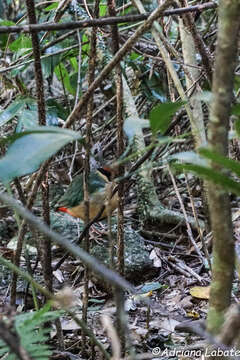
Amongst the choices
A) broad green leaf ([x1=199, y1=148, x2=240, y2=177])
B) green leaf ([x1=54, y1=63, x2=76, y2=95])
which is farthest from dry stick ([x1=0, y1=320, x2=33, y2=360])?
green leaf ([x1=54, y1=63, x2=76, y2=95])

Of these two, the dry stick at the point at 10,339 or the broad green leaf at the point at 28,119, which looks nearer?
the dry stick at the point at 10,339

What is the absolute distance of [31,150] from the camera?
709mm

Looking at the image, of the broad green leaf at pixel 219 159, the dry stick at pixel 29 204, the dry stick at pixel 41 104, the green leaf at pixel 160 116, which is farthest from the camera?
the dry stick at pixel 41 104

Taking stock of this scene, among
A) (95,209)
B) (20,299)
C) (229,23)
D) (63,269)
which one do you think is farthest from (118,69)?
(95,209)

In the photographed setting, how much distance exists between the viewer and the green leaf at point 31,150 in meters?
0.70

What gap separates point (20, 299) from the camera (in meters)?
2.21

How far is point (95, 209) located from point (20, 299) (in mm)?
1022

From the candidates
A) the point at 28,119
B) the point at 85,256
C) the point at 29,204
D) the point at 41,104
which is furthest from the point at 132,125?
the point at 28,119

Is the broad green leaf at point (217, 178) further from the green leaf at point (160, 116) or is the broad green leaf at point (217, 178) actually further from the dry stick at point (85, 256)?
the dry stick at point (85, 256)

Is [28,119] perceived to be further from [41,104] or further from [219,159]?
[219,159]

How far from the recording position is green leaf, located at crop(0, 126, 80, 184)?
700 mm

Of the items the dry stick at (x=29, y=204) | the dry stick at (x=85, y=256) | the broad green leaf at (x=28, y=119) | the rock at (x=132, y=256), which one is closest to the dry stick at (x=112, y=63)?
the dry stick at (x=29, y=204)

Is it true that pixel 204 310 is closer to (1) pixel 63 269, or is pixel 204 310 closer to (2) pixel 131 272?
(2) pixel 131 272

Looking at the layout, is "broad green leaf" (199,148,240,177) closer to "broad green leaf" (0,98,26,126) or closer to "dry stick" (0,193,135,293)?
"dry stick" (0,193,135,293)
